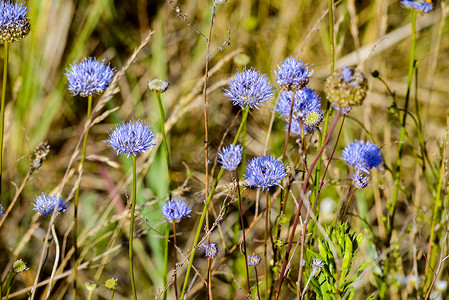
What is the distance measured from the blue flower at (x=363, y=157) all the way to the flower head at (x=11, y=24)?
83cm

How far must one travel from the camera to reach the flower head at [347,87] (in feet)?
2.62

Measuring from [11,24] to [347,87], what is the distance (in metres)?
0.75

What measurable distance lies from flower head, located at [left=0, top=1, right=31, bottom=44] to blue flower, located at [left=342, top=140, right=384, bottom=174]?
32.8 inches

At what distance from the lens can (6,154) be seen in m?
1.97

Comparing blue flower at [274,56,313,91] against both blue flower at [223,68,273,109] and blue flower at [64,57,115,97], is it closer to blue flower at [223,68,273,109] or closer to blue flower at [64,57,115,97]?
blue flower at [223,68,273,109]

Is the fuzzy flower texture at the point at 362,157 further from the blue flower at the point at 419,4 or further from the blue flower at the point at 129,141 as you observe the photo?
the blue flower at the point at 129,141

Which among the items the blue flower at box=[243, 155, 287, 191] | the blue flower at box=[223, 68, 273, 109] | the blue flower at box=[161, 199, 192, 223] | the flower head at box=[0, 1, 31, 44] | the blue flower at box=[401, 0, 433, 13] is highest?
the blue flower at box=[401, 0, 433, 13]

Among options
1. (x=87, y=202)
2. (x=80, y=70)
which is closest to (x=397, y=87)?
(x=87, y=202)

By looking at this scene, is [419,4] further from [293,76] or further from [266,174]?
[266,174]

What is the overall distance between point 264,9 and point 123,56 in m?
0.85

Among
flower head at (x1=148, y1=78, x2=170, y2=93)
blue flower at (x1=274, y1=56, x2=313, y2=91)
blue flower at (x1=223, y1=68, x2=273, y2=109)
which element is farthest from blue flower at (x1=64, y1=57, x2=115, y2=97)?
blue flower at (x1=274, y1=56, x2=313, y2=91)

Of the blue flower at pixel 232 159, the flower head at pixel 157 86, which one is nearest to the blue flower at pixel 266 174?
the blue flower at pixel 232 159

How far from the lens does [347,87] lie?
80 centimetres

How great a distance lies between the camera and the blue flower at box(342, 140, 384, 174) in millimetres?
1136
